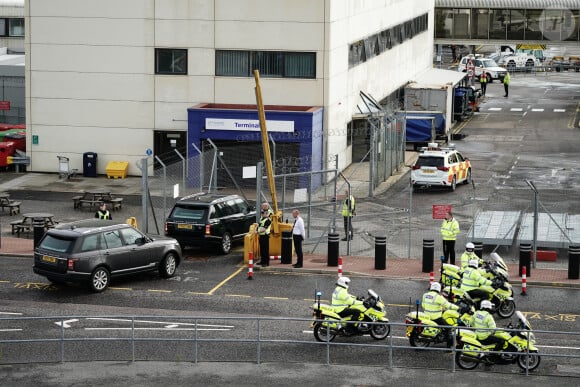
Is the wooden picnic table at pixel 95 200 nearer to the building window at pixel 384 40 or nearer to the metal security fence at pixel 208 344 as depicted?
the building window at pixel 384 40

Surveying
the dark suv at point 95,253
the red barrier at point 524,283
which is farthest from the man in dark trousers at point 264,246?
the red barrier at point 524,283

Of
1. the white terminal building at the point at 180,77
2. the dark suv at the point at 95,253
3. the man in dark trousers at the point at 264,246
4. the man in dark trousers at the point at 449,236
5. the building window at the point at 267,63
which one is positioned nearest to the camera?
the dark suv at the point at 95,253

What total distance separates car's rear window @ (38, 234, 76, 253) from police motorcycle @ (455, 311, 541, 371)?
32.2ft

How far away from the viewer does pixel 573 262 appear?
3122 centimetres

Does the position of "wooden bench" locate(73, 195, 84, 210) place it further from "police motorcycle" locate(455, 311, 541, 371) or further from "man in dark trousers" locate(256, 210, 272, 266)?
"police motorcycle" locate(455, 311, 541, 371)

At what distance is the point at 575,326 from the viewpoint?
26.8 m

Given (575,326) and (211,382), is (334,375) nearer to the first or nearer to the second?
(211,382)

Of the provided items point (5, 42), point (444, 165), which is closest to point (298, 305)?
point (444, 165)

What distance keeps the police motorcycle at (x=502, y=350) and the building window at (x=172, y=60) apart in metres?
25.8

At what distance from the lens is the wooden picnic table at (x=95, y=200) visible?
135 feet

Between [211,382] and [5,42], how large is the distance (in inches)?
2145

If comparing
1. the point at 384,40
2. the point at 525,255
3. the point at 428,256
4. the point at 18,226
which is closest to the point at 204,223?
the point at 428,256

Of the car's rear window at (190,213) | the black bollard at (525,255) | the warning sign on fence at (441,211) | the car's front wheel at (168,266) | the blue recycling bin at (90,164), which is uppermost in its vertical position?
the blue recycling bin at (90,164)

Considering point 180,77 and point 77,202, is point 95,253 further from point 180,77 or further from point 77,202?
point 180,77
